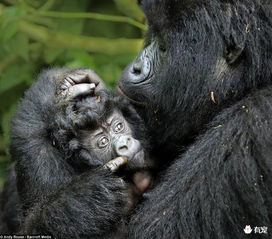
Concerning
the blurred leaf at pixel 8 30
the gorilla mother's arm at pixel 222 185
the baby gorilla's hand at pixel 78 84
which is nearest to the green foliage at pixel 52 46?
the blurred leaf at pixel 8 30

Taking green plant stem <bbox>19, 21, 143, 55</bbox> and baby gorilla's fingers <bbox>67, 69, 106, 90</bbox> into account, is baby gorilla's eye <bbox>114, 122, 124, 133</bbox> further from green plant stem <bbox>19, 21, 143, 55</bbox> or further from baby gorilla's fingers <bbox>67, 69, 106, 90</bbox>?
green plant stem <bbox>19, 21, 143, 55</bbox>

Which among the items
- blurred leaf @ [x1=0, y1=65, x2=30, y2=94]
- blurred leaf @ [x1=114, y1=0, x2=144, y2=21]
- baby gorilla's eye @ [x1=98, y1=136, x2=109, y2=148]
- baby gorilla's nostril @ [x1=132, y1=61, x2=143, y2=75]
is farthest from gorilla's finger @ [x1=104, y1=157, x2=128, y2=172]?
blurred leaf @ [x1=114, y1=0, x2=144, y2=21]

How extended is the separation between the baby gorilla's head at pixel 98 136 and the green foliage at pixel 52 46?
152cm

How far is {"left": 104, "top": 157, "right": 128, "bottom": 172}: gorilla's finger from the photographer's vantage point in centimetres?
346

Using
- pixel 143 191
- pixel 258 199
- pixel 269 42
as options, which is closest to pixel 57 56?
pixel 143 191

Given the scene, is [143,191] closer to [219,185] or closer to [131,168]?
[131,168]

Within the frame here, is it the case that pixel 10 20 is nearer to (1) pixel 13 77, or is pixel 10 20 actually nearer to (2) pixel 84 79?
(1) pixel 13 77

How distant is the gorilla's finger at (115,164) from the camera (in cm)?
346

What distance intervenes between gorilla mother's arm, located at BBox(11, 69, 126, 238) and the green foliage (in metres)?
1.28

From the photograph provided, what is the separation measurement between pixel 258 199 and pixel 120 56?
2.80 metres

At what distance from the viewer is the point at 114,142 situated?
11.9 feet

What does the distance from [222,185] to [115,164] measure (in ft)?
2.01

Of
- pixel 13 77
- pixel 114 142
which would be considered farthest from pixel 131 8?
pixel 114 142

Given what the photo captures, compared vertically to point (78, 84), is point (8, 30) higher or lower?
higher
